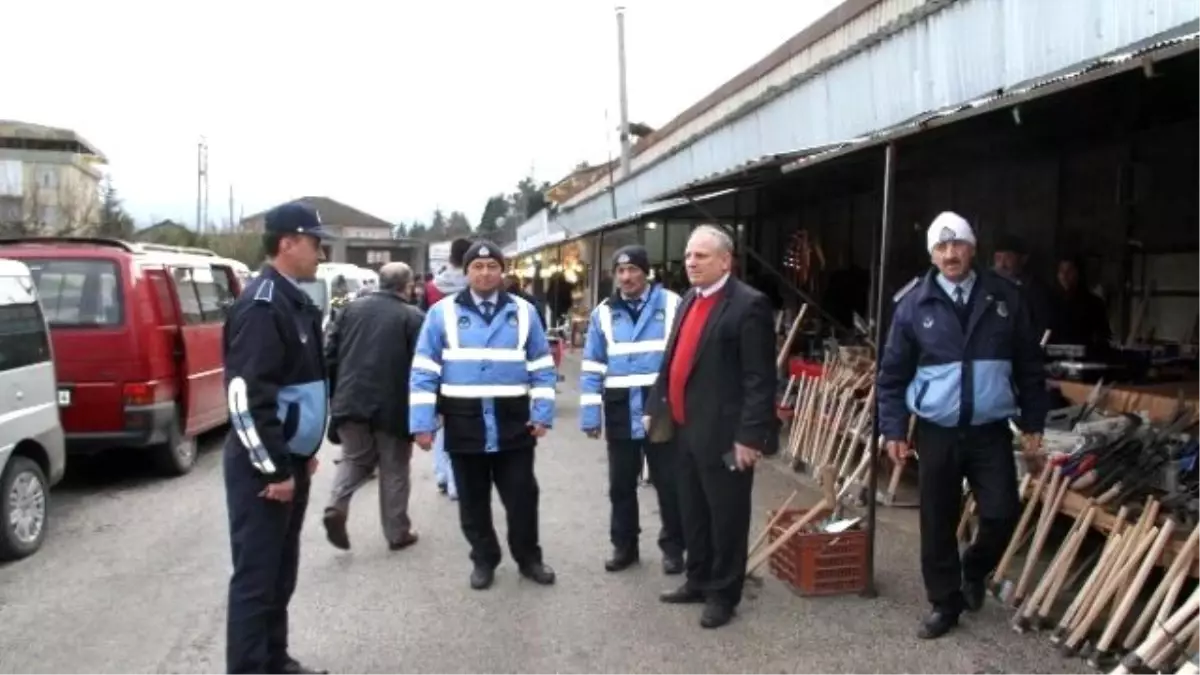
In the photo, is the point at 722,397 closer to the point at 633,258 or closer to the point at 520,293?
the point at 633,258

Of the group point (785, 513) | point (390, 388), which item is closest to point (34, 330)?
point (390, 388)

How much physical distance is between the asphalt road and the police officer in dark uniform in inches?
27.7

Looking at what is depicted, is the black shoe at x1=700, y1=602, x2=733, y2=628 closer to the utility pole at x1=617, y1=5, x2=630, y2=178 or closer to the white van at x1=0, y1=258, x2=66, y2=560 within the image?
the white van at x1=0, y1=258, x2=66, y2=560

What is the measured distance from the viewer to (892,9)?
10.4 meters

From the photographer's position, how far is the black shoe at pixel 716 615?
15.6ft

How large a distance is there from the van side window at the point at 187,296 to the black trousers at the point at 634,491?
178 inches

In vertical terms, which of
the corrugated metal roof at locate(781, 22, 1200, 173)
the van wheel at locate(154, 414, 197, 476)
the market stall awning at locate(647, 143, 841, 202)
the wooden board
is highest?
the market stall awning at locate(647, 143, 841, 202)

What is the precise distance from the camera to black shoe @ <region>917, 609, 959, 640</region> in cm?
458

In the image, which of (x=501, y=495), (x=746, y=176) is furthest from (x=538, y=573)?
(x=746, y=176)

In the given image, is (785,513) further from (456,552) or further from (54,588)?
(54,588)

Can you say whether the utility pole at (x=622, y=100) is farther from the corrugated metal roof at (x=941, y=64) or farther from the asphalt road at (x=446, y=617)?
the asphalt road at (x=446, y=617)

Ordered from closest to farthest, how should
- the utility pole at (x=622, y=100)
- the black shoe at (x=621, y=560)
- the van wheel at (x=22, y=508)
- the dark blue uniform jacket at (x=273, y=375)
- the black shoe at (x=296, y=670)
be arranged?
the dark blue uniform jacket at (x=273, y=375) < the black shoe at (x=296, y=670) < the black shoe at (x=621, y=560) < the van wheel at (x=22, y=508) < the utility pole at (x=622, y=100)

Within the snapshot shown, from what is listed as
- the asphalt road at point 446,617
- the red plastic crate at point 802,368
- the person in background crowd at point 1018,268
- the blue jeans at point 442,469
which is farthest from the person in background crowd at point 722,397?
the red plastic crate at point 802,368

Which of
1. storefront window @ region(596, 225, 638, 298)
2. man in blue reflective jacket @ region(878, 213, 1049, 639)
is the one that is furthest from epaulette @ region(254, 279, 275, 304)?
storefront window @ region(596, 225, 638, 298)
